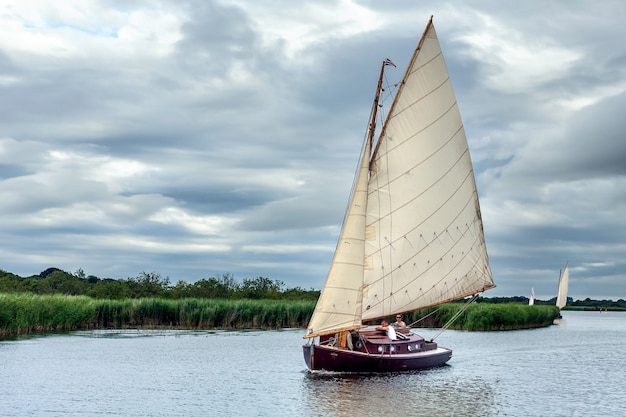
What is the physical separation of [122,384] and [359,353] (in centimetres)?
1099

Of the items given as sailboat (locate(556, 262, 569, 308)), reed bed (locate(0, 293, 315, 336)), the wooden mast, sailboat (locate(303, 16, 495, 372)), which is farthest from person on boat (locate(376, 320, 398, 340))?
sailboat (locate(556, 262, 569, 308))

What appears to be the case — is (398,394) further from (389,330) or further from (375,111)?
(375,111)

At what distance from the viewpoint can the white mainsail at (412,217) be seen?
37.6m

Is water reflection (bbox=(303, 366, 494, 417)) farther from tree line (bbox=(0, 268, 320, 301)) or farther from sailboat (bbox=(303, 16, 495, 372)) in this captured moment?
tree line (bbox=(0, 268, 320, 301))

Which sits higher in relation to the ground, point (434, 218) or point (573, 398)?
point (434, 218)

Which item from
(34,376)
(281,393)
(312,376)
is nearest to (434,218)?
(312,376)

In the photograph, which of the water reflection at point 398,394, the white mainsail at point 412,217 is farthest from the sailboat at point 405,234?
the water reflection at point 398,394

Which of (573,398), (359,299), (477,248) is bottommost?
(573,398)

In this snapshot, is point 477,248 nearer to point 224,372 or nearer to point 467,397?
point 467,397

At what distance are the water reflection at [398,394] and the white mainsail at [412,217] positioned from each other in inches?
110

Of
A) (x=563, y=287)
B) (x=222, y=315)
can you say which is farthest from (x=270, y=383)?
(x=563, y=287)

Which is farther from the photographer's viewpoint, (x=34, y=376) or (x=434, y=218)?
(x=434, y=218)

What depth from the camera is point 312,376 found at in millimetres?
38938

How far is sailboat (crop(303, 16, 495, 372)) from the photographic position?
37656 mm
